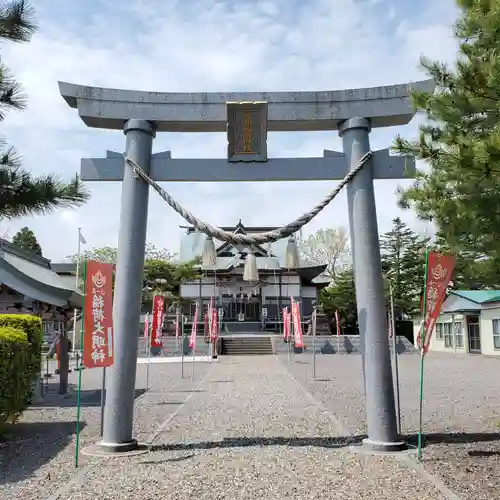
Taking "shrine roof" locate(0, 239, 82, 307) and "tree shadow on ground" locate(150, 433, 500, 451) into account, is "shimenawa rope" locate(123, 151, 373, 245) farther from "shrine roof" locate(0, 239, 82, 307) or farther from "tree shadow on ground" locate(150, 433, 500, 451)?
"shrine roof" locate(0, 239, 82, 307)

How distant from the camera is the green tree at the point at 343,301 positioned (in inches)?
1626

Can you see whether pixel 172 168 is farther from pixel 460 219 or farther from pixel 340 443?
pixel 340 443

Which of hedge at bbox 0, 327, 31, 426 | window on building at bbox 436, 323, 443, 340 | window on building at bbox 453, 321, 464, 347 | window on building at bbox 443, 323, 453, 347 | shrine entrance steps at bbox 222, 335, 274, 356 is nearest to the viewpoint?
hedge at bbox 0, 327, 31, 426

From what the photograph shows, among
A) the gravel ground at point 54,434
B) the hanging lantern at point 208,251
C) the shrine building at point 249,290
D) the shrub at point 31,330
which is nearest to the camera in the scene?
the gravel ground at point 54,434

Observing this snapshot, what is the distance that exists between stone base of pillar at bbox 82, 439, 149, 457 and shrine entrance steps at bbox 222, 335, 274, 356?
78.5ft

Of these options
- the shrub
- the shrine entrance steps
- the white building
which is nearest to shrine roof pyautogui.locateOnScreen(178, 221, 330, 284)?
the shrine entrance steps

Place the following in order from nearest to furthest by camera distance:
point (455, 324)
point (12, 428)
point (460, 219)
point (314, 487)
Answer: point (314, 487)
point (460, 219)
point (12, 428)
point (455, 324)

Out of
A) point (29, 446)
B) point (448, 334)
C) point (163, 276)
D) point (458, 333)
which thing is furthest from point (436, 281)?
point (163, 276)

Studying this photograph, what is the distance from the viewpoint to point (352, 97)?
21.6 ft

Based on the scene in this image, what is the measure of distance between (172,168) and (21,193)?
81.1 inches

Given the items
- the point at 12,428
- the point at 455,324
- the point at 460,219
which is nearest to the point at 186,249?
the point at 455,324

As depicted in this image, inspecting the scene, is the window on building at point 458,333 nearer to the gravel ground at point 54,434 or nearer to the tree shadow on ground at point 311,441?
the gravel ground at point 54,434

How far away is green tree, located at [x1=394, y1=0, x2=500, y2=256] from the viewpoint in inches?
166

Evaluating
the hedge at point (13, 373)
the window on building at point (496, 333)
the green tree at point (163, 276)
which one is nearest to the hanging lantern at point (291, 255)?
the hedge at point (13, 373)
